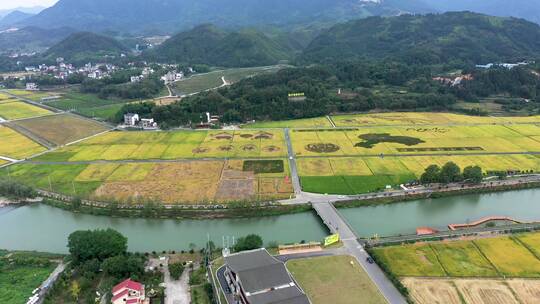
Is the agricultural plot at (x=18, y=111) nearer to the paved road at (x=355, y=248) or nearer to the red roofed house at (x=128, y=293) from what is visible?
the red roofed house at (x=128, y=293)

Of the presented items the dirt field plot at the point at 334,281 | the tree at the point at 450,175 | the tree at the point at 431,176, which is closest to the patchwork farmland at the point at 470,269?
the dirt field plot at the point at 334,281

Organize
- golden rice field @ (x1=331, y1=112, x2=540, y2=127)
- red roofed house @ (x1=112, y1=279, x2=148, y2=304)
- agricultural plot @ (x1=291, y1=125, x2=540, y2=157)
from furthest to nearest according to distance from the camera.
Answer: golden rice field @ (x1=331, y1=112, x2=540, y2=127) < agricultural plot @ (x1=291, y1=125, x2=540, y2=157) < red roofed house @ (x1=112, y1=279, x2=148, y2=304)

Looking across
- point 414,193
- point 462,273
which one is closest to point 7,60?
point 414,193

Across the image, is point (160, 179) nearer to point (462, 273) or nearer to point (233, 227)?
point (233, 227)

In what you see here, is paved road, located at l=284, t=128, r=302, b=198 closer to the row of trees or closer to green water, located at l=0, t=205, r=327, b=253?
green water, located at l=0, t=205, r=327, b=253

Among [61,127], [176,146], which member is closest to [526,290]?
[176,146]

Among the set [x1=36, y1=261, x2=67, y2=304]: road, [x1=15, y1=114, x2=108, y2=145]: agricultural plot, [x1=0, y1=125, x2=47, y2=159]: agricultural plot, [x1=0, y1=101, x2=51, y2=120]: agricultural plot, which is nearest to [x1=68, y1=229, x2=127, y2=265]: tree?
[x1=36, y1=261, x2=67, y2=304]: road
